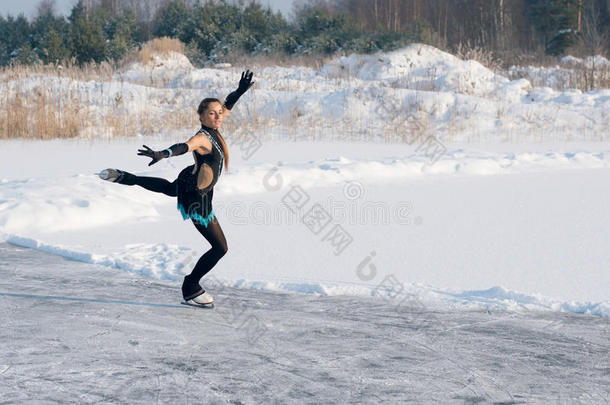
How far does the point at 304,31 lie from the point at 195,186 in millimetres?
24736

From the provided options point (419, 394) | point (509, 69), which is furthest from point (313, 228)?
point (509, 69)

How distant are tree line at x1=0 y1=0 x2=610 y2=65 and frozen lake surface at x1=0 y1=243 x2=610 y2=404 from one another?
1695 centimetres

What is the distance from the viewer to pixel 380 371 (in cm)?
297

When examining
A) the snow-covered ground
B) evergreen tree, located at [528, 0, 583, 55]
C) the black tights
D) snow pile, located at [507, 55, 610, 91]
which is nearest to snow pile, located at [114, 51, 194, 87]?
the snow-covered ground

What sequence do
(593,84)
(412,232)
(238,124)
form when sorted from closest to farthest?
(412,232) → (238,124) → (593,84)

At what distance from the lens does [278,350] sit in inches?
127

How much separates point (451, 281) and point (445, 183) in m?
4.49

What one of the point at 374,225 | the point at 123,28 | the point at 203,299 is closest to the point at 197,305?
the point at 203,299

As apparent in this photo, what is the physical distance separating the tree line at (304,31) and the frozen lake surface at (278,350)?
1695 centimetres

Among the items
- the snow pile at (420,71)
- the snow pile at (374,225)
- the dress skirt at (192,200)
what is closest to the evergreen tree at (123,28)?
the snow pile at (420,71)

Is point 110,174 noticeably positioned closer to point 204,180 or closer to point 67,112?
point 204,180

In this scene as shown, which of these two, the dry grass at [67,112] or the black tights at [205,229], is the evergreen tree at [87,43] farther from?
the black tights at [205,229]

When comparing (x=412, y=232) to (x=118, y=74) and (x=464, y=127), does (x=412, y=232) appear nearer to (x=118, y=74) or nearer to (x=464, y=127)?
(x=464, y=127)

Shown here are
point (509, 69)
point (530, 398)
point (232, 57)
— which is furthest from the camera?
point (232, 57)
